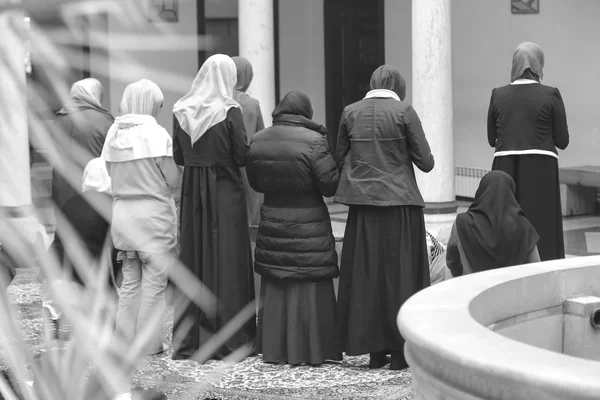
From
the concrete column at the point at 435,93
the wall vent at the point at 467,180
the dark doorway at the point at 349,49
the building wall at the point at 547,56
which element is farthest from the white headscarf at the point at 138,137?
the dark doorway at the point at 349,49

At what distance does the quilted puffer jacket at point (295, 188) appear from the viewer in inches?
204

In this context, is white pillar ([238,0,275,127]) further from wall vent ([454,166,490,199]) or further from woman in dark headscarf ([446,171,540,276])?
woman in dark headscarf ([446,171,540,276])

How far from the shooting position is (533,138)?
619cm

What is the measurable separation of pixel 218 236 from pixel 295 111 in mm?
829

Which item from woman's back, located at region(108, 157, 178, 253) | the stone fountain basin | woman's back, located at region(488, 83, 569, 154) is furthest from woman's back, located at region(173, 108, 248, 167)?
the stone fountain basin

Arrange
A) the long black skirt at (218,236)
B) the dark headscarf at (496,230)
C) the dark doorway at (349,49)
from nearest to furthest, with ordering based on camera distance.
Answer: the dark headscarf at (496,230) < the long black skirt at (218,236) < the dark doorway at (349,49)

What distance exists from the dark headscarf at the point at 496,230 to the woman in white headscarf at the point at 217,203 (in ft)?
4.39

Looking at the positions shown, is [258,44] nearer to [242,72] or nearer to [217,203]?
[242,72]

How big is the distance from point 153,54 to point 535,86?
18.6ft

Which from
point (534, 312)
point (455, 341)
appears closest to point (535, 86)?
point (534, 312)

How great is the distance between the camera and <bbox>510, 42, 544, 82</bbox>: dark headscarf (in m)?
6.16

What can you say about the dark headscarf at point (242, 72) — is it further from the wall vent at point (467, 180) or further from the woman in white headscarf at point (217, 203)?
the wall vent at point (467, 180)

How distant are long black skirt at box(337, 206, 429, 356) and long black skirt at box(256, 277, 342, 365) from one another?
0.12m

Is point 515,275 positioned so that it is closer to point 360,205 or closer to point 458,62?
point 360,205
